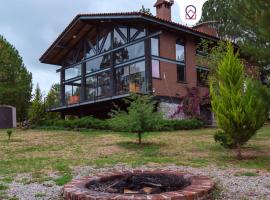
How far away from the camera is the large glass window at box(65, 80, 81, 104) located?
2782cm

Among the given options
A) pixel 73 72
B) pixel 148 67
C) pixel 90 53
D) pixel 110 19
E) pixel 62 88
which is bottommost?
pixel 62 88

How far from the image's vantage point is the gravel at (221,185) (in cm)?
682

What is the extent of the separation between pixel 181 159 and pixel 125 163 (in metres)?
1.65

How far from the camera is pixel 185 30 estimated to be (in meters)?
24.1

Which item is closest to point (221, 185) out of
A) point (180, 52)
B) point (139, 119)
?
point (139, 119)

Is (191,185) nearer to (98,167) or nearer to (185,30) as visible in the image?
(98,167)

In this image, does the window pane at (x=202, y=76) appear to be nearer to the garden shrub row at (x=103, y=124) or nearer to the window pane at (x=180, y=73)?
the window pane at (x=180, y=73)

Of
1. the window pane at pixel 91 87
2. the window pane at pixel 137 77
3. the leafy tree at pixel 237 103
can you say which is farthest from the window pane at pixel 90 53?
the leafy tree at pixel 237 103

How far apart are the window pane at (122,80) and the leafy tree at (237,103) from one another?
39.6 ft

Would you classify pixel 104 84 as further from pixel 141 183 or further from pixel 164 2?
pixel 141 183

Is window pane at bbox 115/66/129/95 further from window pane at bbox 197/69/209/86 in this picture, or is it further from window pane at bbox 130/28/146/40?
window pane at bbox 197/69/209/86

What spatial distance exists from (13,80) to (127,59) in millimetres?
16407

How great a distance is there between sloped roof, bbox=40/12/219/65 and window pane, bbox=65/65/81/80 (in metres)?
1.49

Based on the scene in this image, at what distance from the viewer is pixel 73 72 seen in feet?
98.9
